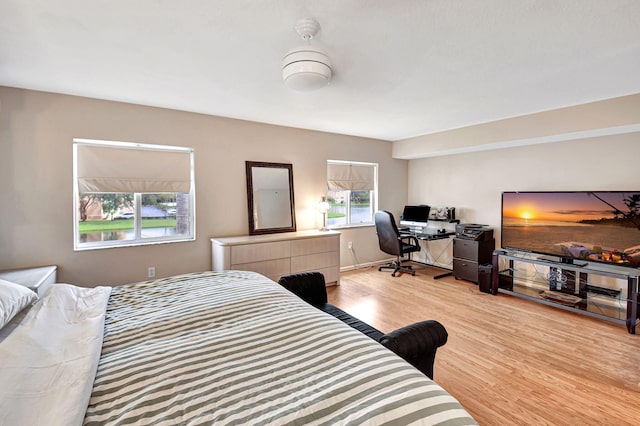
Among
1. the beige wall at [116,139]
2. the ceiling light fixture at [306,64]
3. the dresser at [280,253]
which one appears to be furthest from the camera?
the dresser at [280,253]

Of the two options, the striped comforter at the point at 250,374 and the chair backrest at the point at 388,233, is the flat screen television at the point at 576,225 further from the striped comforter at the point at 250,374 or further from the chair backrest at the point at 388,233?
the striped comforter at the point at 250,374

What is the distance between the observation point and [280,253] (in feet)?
12.9

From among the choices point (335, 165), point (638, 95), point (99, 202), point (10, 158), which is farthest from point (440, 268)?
point (10, 158)

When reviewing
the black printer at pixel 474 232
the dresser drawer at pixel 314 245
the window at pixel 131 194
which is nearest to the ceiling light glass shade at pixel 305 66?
the window at pixel 131 194

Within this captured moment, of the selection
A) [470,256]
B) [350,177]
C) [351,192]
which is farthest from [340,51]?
[470,256]

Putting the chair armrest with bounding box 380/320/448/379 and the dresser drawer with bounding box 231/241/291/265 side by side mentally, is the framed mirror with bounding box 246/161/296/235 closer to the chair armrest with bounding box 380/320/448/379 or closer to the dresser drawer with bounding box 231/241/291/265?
the dresser drawer with bounding box 231/241/291/265

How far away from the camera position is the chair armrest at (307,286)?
254 centimetres

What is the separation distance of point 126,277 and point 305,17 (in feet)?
10.7

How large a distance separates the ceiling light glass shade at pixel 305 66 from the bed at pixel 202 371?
1.44 m

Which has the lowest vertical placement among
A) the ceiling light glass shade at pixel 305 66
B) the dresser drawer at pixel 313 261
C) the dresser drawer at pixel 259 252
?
the dresser drawer at pixel 313 261

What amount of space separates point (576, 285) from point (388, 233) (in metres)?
2.42

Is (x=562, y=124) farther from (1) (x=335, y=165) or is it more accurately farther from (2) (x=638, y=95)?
(1) (x=335, y=165)

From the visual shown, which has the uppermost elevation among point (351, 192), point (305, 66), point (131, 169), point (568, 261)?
point (305, 66)

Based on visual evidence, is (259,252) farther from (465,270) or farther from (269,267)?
(465,270)
